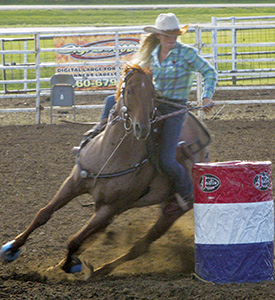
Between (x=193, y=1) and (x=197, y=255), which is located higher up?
(x=193, y=1)

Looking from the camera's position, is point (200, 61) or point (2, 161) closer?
point (200, 61)

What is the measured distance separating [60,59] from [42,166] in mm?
7078

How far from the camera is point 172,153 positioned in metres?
4.80

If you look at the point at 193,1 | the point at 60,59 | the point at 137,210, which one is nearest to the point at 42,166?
the point at 137,210

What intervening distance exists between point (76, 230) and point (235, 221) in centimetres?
215

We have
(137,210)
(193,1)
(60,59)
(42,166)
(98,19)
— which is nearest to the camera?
(137,210)

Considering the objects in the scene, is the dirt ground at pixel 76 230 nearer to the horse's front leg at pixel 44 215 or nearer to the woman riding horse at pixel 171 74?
the horse's front leg at pixel 44 215

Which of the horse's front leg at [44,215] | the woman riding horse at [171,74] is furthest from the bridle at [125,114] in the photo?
the horse's front leg at [44,215]

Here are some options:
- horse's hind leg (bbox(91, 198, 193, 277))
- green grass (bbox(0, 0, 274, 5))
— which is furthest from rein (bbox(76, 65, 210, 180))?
green grass (bbox(0, 0, 274, 5))

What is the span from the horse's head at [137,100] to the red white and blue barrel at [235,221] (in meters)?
0.53

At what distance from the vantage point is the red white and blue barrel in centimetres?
399

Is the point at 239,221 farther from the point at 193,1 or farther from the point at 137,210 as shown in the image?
the point at 193,1

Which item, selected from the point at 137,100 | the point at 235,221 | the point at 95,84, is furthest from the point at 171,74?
the point at 95,84

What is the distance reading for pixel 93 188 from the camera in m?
4.64
